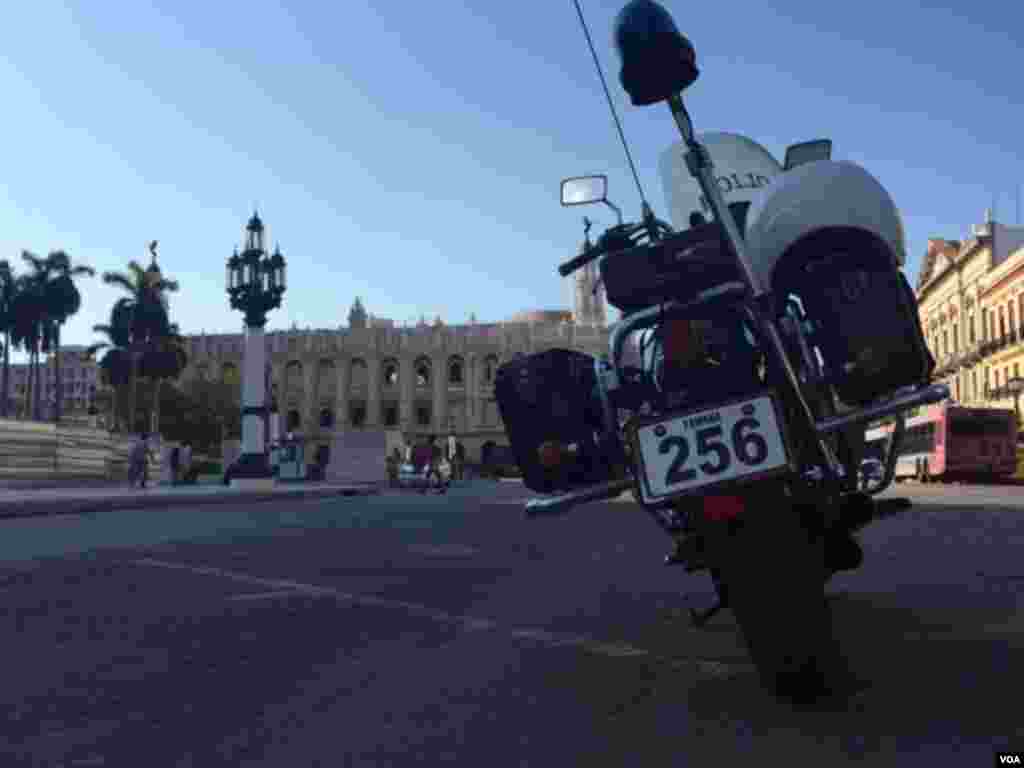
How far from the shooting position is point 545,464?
11.9 feet

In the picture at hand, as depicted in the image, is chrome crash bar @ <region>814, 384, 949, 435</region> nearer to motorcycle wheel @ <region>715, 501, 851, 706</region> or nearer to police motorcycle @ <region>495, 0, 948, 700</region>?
police motorcycle @ <region>495, 0, 948, 700</region>

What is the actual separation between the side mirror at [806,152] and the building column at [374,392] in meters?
92.7

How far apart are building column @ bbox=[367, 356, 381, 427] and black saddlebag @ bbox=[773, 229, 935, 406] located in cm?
9361

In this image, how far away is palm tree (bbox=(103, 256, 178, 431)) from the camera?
6134 cm

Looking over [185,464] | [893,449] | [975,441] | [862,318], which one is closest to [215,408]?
[185,464]

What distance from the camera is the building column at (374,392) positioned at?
96.3 meters

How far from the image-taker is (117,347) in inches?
2542

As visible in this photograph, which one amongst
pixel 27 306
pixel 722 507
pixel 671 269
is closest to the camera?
pixel 722 507

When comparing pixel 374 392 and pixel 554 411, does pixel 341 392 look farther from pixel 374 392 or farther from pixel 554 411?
pixel 554 411

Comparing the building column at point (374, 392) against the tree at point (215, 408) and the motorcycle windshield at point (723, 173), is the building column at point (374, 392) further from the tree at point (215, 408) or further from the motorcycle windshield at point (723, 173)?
the motorcycle windshield at point (723, 173)

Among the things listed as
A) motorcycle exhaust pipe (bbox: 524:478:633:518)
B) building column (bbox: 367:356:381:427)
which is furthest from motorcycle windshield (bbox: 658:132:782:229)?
building column (bbox: 367:356:381:427)

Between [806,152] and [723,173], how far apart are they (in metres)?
0.34

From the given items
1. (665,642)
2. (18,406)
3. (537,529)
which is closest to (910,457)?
(537,529)

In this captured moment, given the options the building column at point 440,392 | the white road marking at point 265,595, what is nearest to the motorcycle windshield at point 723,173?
the white road marking at point 265,595
